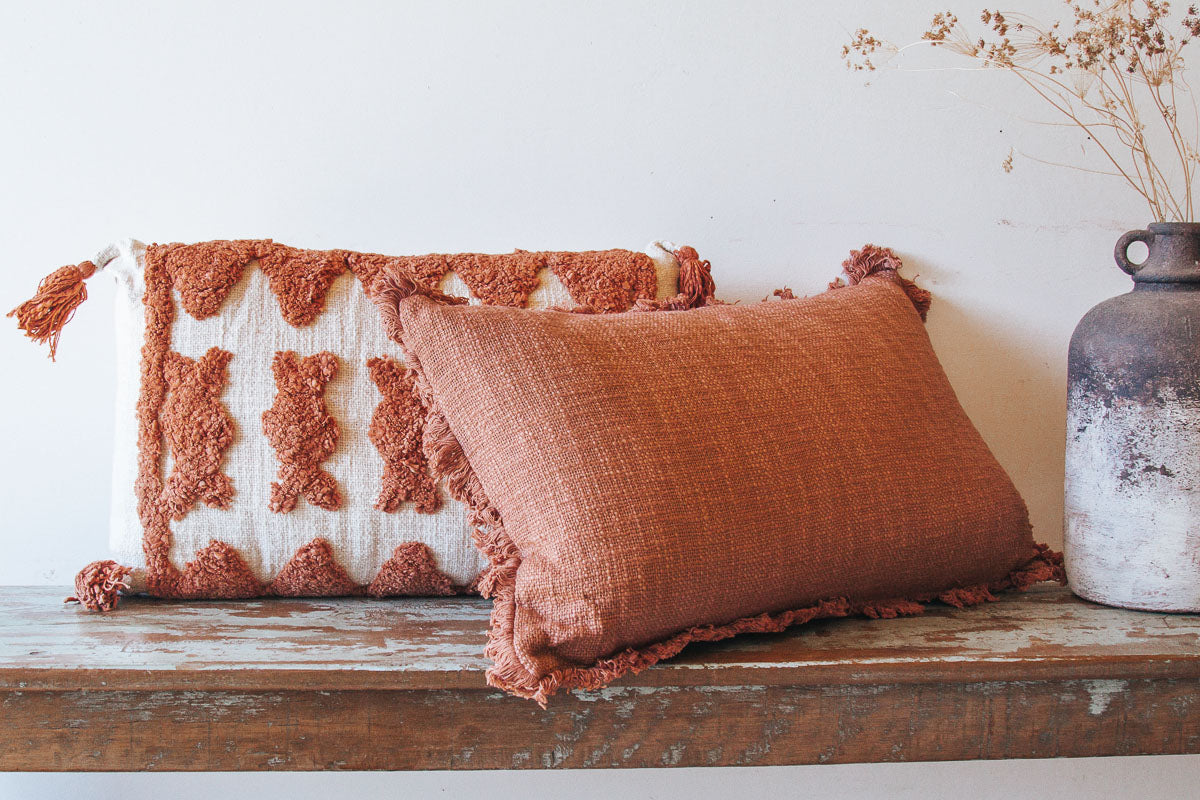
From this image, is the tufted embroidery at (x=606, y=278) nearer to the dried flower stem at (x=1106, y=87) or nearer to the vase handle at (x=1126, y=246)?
the dried flower stem at (x=1106, y=87)

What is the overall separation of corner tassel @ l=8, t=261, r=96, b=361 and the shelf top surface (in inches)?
13.4

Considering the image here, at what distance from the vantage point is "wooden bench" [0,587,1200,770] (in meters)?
0.85

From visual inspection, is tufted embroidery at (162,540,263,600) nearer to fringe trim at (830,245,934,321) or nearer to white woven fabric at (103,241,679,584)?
white woven fabric at (103,241,679,584)

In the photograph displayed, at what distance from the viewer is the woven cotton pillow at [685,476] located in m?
0.82

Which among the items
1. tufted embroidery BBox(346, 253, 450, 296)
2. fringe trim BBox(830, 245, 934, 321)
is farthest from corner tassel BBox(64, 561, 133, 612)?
fringe trim BBox(830, 245, 934, 321)

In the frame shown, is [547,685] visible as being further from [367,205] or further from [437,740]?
[367,205]

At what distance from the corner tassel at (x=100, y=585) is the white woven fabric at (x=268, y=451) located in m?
0.02

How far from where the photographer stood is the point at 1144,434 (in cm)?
104

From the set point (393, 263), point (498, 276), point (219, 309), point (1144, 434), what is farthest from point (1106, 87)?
point (219, 309)

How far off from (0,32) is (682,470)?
3.84 ft

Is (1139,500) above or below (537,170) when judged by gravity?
below

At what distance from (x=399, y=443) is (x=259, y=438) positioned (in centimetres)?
17

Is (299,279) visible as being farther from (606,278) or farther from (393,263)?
(606,278)

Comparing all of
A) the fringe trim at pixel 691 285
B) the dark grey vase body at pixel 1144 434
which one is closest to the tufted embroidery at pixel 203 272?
the fringe trim at pixel 691 285
